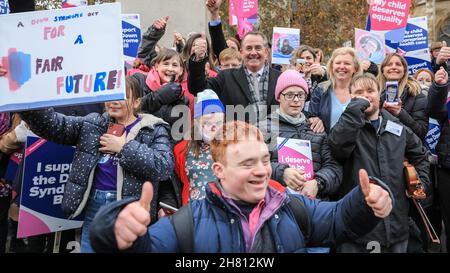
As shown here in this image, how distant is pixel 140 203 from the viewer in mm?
2035

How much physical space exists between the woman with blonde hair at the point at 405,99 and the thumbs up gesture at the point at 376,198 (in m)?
2.57

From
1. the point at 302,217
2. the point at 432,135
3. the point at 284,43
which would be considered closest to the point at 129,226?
the point at 302,217

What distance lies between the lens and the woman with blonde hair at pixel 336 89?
4715mm

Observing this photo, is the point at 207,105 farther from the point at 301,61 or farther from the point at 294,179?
the point at 301,61

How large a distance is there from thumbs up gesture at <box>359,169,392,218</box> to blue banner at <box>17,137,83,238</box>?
252 centimetres

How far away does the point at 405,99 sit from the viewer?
534cm

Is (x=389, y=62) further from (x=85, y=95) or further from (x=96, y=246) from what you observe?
(x=96, y=246)

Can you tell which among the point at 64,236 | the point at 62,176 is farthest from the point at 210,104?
the point at 64,236

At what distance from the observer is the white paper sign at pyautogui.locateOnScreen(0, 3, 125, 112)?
130 inches

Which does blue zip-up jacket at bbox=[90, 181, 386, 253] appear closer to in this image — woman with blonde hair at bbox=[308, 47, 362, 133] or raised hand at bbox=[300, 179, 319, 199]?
raised hand at bbox=[300, 179, 319, 199]

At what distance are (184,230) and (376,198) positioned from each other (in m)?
0.83

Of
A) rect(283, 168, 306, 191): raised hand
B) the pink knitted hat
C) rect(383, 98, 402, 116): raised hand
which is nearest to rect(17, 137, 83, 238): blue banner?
rect(283, 168, 306, 191): raised hand

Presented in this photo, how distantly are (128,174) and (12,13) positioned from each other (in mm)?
1254

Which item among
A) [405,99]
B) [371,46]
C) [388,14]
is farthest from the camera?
[388,14]
